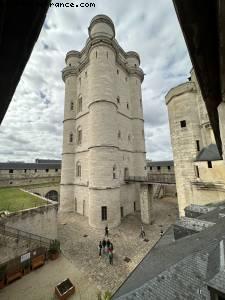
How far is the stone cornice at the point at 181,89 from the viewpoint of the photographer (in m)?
13.2

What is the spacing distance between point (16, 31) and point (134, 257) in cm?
1220

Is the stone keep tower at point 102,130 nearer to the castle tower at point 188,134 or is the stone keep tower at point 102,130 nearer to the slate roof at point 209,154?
the castle tower at point 188,134

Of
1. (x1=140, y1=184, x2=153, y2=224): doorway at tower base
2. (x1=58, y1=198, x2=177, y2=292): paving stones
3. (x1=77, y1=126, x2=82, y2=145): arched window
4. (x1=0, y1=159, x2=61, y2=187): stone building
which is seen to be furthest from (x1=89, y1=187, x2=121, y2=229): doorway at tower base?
(x1=0, y1=159, x2=61, y2=187): stone building

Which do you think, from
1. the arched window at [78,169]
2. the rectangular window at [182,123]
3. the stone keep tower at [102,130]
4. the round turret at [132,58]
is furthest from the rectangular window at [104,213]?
the round turret at [132,58]

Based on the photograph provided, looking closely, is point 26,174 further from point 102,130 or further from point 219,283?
point 219,283

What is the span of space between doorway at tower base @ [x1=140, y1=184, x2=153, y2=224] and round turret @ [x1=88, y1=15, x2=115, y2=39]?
1786 cm

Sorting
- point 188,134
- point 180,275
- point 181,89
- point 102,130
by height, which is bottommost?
point 180,275

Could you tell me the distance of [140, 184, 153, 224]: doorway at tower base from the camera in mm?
15873

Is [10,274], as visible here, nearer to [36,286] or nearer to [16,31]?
[36,286]

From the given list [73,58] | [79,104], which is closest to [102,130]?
[79,104]

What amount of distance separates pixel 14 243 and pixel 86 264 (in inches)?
174

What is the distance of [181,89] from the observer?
44.7 feet

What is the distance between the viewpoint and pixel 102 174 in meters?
15.5

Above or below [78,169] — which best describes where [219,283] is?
below
